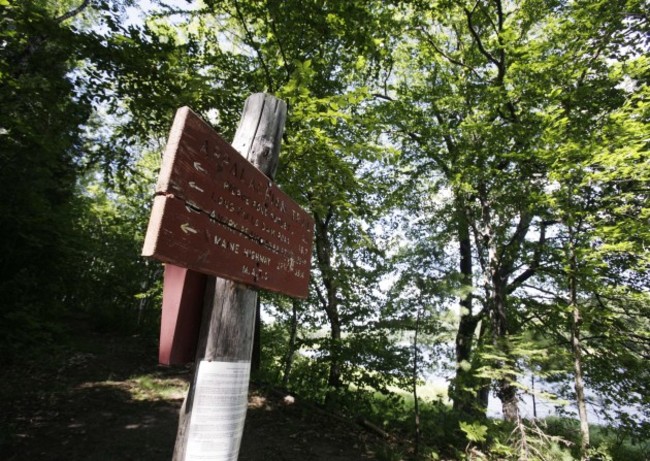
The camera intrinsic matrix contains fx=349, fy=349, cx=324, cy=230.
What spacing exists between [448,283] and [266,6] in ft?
20.6

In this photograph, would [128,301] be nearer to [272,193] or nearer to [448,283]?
[448,283]

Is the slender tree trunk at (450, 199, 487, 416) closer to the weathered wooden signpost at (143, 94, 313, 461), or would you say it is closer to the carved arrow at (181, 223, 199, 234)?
the weathered wooden signpost at (143, 94, 313, 461)

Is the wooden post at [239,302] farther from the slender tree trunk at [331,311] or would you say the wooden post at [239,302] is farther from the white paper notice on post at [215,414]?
the slender tree trunk at [331,311]

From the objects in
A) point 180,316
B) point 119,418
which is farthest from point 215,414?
point 119,418

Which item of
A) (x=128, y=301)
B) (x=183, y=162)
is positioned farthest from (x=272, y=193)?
(x=128, y=301)

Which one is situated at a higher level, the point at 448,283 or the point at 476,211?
the point at 476,211

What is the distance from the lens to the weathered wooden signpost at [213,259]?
→ 1.23 meters

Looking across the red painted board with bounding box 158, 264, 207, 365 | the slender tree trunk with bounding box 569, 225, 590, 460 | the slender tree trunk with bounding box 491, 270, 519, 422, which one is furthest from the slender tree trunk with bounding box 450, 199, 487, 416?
the red painted board with bounding box 158, 264, 207, 365

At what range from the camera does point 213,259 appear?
1.38 m

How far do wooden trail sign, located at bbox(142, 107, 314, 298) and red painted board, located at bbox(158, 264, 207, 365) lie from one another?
0.19 metres

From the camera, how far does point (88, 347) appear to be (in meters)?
8.78

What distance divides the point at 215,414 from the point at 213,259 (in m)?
0.68

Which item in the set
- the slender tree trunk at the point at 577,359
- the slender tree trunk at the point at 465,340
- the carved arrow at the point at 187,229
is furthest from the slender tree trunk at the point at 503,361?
the carved arrow at the point at 187,229

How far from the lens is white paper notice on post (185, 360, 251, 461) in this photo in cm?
145
